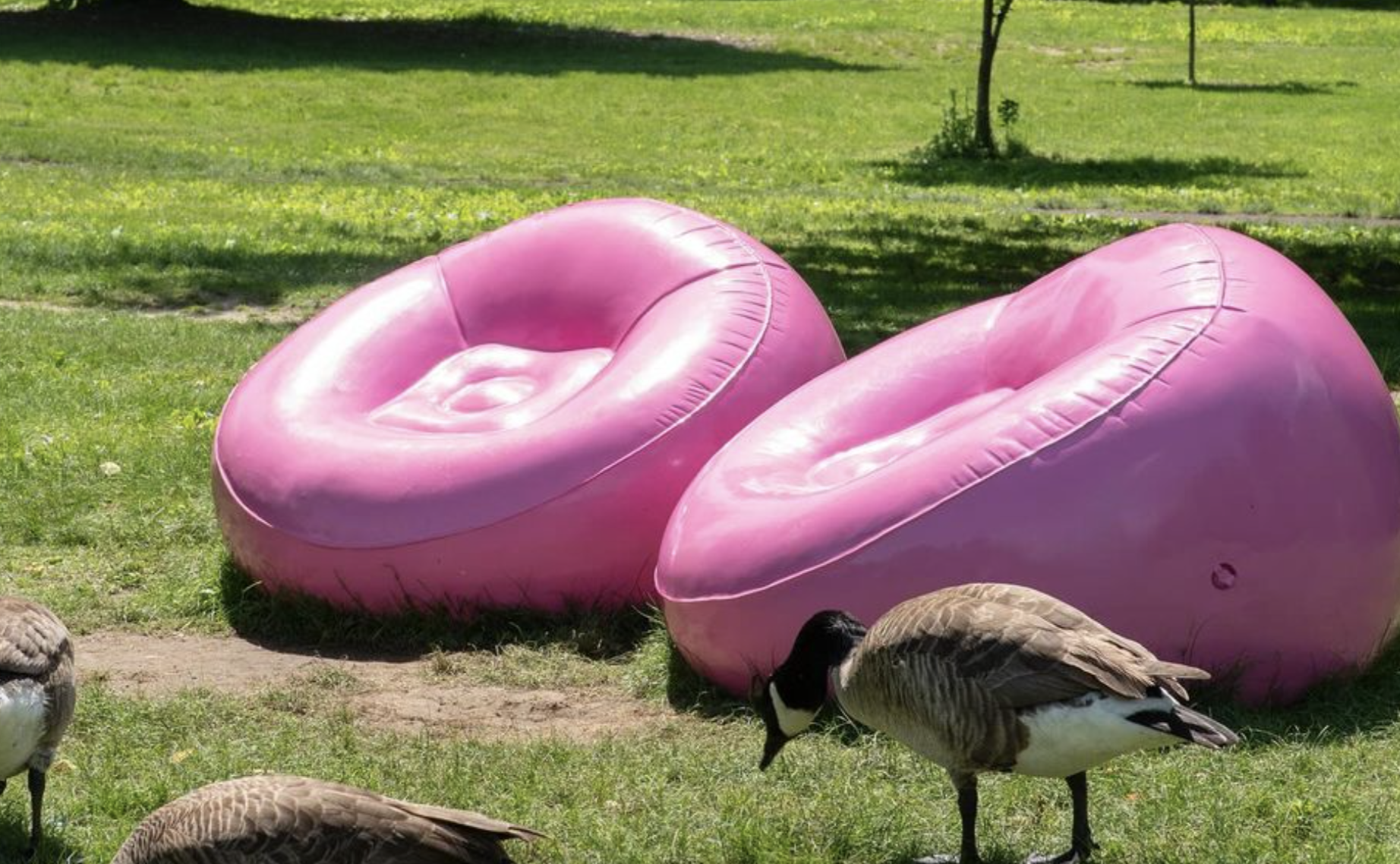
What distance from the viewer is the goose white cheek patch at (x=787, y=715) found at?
191 inches

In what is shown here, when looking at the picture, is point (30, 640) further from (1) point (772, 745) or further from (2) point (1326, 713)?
(2) point (1326, 713)

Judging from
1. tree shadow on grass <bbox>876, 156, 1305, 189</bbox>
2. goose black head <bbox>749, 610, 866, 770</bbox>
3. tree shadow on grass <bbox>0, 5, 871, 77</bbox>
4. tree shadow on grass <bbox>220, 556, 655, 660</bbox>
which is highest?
goose black head <bbox>749, 610, 866, 770</bbox>

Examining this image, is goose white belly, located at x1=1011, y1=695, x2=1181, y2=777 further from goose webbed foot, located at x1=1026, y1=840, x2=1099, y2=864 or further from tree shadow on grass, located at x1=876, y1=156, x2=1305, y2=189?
tree shadow on grass, located at x1=876, y1=156, x2=1305, y2=189

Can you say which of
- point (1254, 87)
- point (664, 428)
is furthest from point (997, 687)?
point (1254, 87)

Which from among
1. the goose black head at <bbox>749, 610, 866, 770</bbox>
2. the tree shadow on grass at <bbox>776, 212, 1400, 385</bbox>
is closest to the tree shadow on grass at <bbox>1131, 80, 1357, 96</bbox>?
the tree shadow on grass at <bbox>776, 212, 1400, 385</bbox>

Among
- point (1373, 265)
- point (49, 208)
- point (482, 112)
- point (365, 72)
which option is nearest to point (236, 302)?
point (49, 208)

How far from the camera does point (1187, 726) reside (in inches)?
160

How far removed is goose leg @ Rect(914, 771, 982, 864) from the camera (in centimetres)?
452

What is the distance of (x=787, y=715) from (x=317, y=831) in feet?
4.72

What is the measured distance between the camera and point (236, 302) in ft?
40.1

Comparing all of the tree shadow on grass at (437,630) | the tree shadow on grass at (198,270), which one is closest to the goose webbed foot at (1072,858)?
the tree shadow on grass at (437,630)

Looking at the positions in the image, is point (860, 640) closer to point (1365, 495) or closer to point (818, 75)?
point (1365, 495)

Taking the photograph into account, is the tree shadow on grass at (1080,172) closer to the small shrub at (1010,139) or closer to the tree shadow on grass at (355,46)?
the small shrub at (1010,139)

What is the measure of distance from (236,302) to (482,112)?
11.6 metres
